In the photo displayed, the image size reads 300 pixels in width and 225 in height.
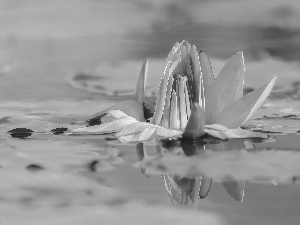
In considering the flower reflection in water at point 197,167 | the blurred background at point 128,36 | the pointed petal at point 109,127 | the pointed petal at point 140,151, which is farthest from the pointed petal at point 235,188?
the blurred background at point 128,36

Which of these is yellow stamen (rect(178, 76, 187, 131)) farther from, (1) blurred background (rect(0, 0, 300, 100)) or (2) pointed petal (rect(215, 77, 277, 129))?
(1) blurred background (rect(0, 0, 300, 100))

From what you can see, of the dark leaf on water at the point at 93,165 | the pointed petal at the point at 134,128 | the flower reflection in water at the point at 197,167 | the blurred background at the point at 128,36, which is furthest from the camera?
the blurred background at the point at 128,36

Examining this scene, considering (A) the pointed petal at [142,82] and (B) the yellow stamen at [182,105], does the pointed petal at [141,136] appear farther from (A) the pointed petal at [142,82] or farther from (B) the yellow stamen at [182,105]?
(A) the pointed petal at [142,82]

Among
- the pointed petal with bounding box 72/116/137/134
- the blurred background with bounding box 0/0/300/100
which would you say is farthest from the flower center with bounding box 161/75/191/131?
the blurred background with bounding box 0/0/300/100

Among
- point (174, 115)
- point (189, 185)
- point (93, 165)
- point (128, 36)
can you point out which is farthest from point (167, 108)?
point (128, 36)

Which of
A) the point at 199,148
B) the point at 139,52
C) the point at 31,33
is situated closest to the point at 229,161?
the point at 199,148

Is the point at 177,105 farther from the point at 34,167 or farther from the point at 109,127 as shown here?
the point at 34,167

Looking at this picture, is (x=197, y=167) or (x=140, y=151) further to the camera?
(x=140, y=151)

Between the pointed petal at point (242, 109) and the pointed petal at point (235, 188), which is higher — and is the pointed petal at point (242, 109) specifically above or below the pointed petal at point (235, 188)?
above
